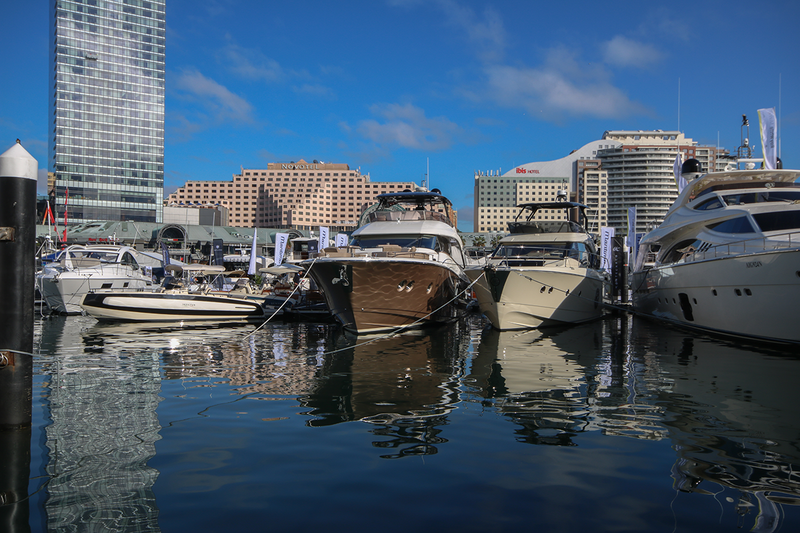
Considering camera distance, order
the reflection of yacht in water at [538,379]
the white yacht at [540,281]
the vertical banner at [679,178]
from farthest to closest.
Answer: the vertical banner at [679,178] < the white yacht at [540,281] < the reflection of yacht in water at [538,379]

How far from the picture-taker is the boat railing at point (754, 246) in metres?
13.0

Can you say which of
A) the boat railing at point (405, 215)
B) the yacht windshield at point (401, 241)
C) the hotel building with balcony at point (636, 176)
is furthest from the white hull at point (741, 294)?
the hotel building with balcony at point (636, 176)

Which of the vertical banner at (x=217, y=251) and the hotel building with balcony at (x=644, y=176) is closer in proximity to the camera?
the vertical banner at (x=217, y=251)

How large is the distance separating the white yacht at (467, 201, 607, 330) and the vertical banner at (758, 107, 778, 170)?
8832 mm

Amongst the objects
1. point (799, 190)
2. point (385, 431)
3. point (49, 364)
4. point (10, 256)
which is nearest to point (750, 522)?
point (385, 431)

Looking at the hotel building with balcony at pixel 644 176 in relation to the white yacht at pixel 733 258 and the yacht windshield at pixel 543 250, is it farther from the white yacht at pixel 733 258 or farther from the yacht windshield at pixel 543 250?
the yacht windshield at pixel 543 250

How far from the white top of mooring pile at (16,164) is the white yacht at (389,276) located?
10.2 m

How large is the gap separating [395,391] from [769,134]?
2192 cm

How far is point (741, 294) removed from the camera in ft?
44.8

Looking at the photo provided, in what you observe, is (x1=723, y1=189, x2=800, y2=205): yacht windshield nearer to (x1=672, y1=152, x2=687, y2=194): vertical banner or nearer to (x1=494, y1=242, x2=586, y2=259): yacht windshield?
(x1=494, y1=242, x2=586, y2=259): yacht windshield

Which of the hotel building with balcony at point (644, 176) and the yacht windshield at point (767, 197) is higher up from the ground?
the hotel building with balcony at point (644, 176)

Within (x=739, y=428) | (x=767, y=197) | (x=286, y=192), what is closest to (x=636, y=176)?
(x=286, y=192)

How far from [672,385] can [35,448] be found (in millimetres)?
9294

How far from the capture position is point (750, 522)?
412 centimetres
